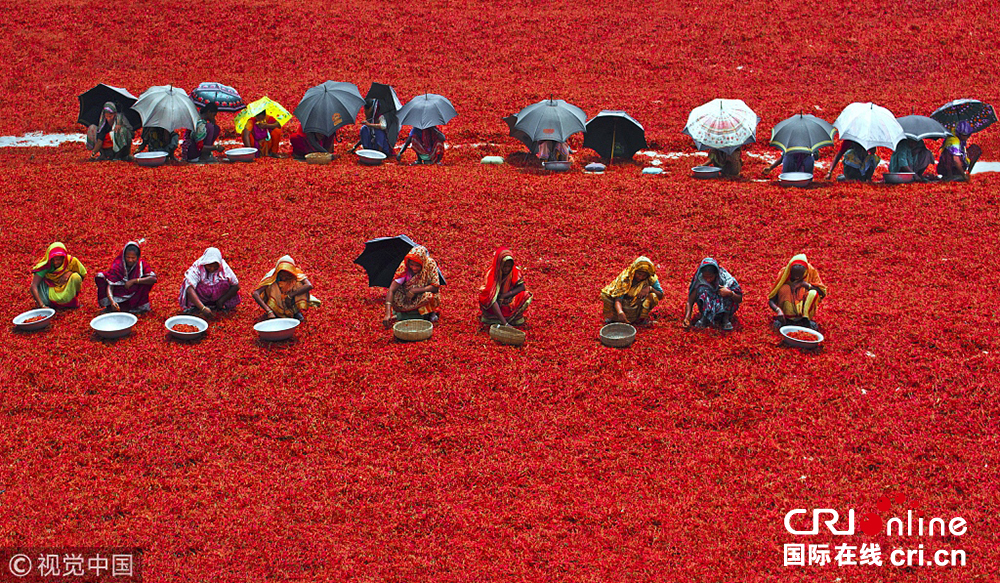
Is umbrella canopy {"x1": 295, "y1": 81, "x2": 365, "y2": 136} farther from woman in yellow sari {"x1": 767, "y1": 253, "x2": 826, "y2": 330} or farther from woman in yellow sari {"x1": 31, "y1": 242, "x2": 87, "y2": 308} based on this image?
woman in yellow sari {"x1": 767, "y1": 253, "x2": 826, "y2": 330}

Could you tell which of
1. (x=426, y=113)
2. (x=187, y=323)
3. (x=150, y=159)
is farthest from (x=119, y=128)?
(x=187, y=323)

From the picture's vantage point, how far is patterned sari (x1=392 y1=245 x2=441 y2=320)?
35.4 feet

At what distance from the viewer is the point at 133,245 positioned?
34.7ft

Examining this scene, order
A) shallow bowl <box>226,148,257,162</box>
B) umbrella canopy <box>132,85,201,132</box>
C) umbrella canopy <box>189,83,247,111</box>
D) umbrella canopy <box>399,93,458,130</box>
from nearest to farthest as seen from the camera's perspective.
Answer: umbrella canopy <box>132,85,201,132</box>, umbrella canopy <box>399,93,458,130</box>, shallow bowl <box>226,148,257,162</box>, umbrella canopy <box>189,83,247,111</box>

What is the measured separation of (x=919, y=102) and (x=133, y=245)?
23175 mm

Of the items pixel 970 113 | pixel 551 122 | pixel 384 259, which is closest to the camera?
pixel 384 259

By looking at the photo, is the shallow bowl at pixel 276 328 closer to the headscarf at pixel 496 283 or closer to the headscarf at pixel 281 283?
the headscarf at pixel 281 283

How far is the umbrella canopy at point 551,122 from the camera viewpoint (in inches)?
687

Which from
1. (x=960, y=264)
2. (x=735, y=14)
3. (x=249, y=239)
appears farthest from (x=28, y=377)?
(x=735, y=14)

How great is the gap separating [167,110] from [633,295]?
11940 mm

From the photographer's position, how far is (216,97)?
19.1 m

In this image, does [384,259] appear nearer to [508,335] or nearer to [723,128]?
[508,335]

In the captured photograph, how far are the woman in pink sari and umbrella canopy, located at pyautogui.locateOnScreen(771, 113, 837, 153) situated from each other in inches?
518

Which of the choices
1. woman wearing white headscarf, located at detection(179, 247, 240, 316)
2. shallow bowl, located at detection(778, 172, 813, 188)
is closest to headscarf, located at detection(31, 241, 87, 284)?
woman wearing white headscarf, located at detection(179, 247, 240, 316)
